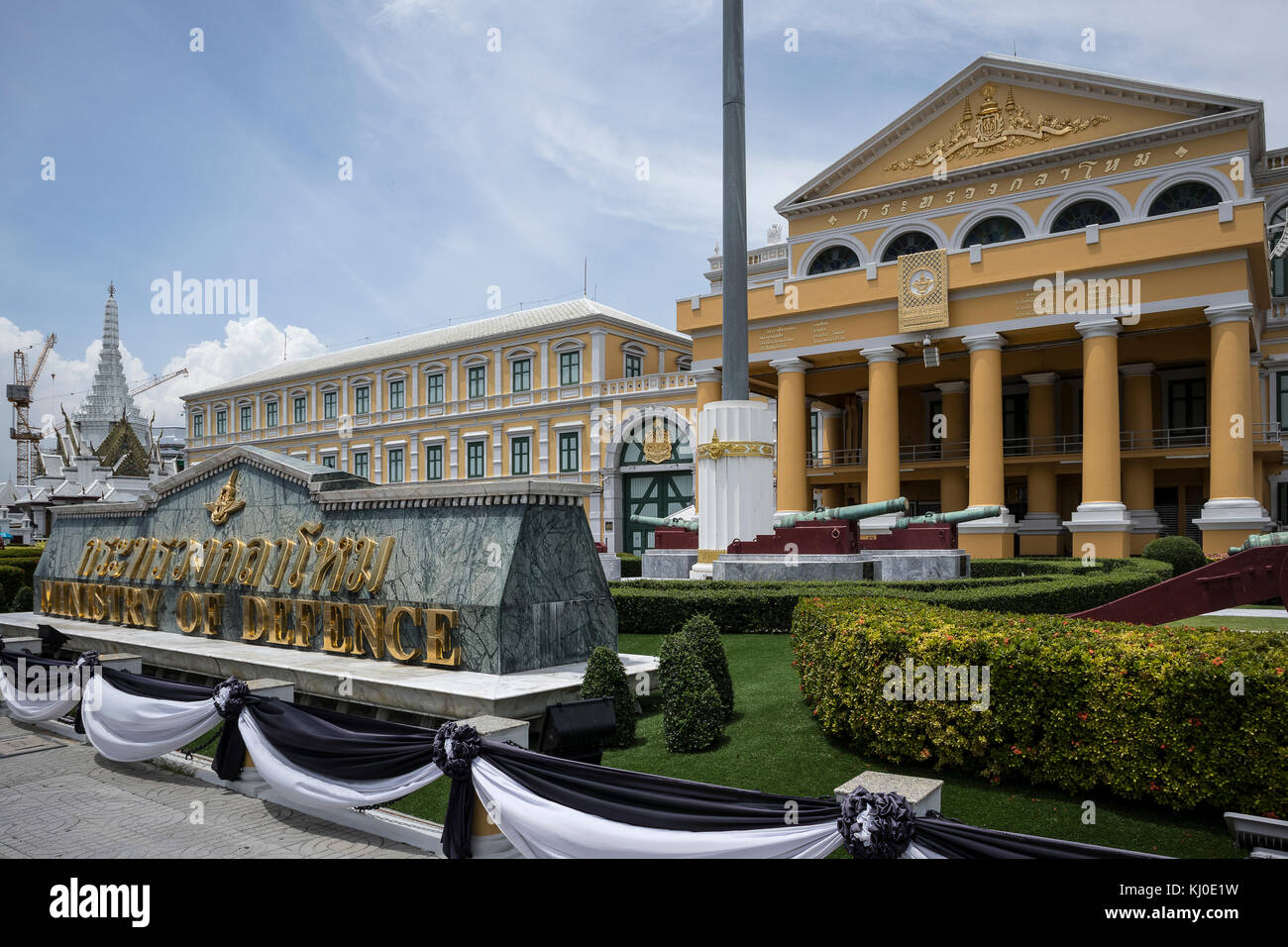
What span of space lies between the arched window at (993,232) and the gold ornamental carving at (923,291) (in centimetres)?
513

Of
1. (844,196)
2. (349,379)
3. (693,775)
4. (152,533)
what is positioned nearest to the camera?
(693,775)

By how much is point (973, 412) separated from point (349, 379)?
136ft

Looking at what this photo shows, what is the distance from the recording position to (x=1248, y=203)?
81.7 ft

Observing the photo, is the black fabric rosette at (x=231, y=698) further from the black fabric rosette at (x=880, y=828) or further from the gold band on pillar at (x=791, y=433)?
the gold band on pillar at (x=791, y=433)

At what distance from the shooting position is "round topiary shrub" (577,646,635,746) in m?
8.78

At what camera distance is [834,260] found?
124 feet

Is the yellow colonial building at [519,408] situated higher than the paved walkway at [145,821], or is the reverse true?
the yellow colonial building at [519,408]

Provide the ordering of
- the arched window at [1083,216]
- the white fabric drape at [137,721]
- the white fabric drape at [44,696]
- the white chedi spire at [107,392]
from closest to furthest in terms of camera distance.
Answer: the white fabric drape at [137,721] → the white fabric drape at [44,696] → the arched window at [1083,216] → the white chedi spire at [107,392]

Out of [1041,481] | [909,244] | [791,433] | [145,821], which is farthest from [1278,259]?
[145,821]

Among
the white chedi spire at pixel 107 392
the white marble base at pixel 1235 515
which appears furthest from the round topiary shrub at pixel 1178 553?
the white chedi spire at pixel 107 392

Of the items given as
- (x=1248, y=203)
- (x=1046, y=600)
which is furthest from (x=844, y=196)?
(x=1046, y=600)

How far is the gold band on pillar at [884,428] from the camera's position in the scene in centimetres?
3044

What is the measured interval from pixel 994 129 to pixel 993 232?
4034 millimetres
